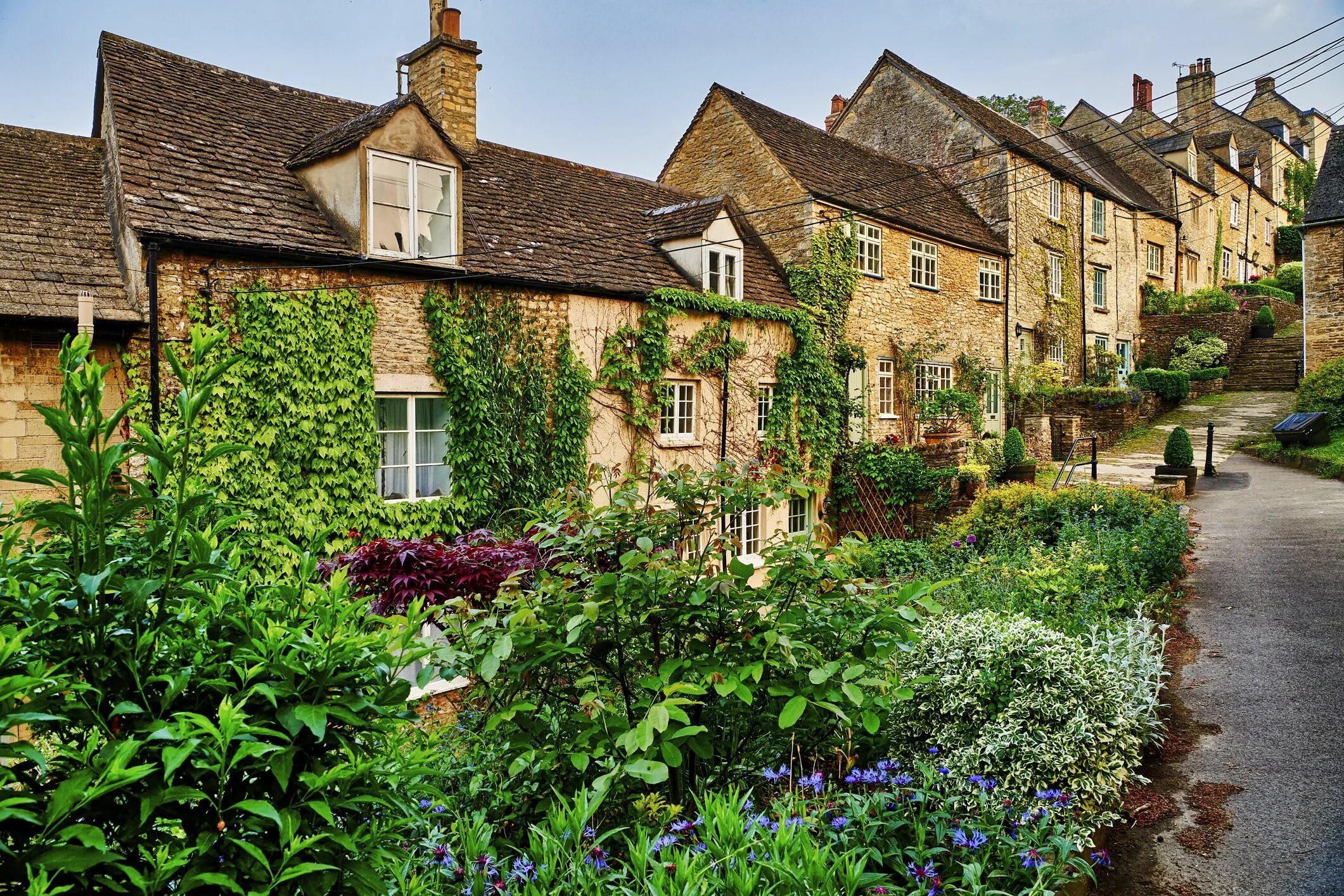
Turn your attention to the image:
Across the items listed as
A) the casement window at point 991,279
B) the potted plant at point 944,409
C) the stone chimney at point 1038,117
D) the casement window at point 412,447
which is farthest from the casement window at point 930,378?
the casement window at point 412,447

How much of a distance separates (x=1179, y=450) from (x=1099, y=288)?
1757 centimetres

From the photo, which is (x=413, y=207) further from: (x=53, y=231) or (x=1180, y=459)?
(x=1180, y=459)

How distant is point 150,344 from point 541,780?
942cm

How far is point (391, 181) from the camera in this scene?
13.4m

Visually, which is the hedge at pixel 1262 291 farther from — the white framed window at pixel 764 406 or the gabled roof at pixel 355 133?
the gabled roof at pixel 355 133

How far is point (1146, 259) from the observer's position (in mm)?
38156

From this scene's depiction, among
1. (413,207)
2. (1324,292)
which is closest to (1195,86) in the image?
(1324,292)

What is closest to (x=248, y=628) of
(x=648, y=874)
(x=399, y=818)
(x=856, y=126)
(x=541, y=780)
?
(x=399, y=818)

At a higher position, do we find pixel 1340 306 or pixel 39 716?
pixel 1340 306

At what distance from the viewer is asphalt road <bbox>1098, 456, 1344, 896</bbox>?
485 centimetres

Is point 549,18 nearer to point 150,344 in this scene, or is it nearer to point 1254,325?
point 150,344

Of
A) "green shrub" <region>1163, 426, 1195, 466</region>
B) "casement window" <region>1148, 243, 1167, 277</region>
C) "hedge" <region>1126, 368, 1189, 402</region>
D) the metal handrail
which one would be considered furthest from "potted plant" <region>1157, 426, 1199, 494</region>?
"casement window" <region>1148, 243, 1167, 277</region>

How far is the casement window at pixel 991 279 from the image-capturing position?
27234mm

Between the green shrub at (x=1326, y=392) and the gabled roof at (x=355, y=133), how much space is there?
2522 centimetres
